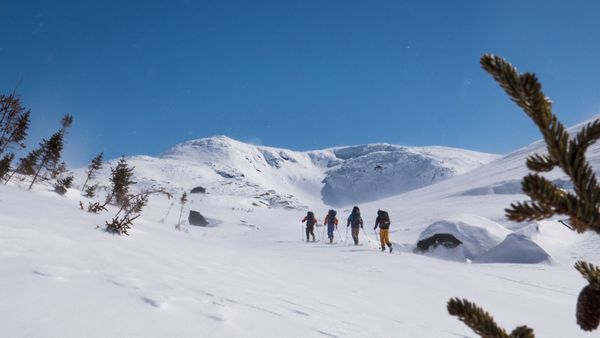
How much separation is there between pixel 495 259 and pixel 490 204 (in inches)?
699

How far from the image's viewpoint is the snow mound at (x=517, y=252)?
1438 centimetres

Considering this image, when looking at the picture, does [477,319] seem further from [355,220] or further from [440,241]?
[440,241]

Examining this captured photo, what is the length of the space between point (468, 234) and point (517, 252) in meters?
2.74

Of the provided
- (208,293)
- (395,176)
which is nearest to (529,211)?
(208,293)

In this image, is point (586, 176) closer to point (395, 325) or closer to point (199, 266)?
point (395, 325)

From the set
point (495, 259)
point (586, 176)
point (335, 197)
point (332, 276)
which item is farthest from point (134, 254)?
point (335, 197)

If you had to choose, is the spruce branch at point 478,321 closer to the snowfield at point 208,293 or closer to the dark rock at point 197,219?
the snowfield at point 208,293

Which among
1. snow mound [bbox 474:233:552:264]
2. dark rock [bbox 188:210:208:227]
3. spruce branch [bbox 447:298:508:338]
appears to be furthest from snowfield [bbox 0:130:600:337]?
dark rock [bbox 188:210:208:227]

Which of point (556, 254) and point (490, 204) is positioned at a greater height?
point (490, 204)

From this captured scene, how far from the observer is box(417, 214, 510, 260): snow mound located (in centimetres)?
1672

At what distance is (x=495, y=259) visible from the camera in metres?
15.0

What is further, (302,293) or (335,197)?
(335,197)

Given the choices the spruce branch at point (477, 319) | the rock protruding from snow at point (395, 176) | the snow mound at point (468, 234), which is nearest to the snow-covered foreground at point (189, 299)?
the spruce branch at point (477, 319)

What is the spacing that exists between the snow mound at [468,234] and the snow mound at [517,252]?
1.04 meters
